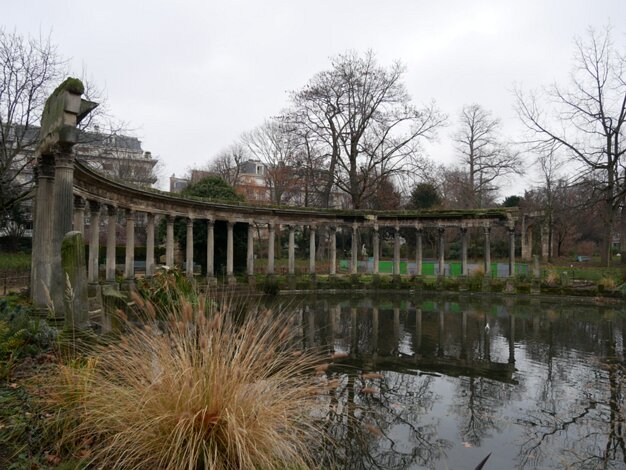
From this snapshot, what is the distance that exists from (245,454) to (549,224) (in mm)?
43913

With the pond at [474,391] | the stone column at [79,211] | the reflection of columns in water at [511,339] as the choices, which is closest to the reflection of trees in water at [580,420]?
the pond at [474,391]

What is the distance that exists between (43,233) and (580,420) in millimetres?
11826

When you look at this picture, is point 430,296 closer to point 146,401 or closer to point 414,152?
point 414,152

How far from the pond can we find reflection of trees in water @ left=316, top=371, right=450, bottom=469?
0.06 feet

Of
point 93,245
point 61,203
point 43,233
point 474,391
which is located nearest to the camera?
point 474,391

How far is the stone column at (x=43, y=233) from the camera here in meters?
10.1

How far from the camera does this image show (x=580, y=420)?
6.36m

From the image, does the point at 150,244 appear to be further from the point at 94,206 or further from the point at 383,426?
the point at 383,426

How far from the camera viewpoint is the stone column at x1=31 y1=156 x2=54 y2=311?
10.1m

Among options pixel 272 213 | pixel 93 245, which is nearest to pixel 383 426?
pixel 93 245

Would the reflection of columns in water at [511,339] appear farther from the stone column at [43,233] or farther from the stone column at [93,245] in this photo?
the stone column at [93,245]

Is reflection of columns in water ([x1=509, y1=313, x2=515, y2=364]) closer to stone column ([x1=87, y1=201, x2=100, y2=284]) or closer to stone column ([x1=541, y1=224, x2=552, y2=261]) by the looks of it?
stone column ([x1=87, y1=201, x2=100, y2=284])

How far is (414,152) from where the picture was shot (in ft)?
108

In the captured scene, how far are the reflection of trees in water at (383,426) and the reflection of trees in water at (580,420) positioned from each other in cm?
126
